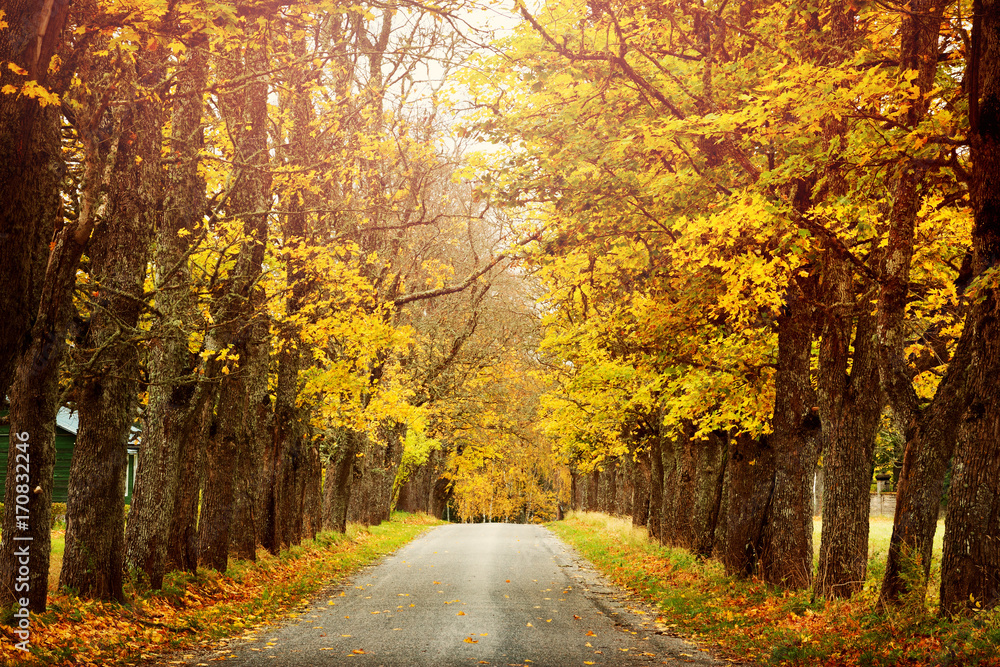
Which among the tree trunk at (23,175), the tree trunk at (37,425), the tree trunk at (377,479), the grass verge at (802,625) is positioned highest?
the tree trunk at (23,175)

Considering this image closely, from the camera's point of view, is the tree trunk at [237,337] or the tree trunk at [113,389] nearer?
the tree trunk at [113,389]

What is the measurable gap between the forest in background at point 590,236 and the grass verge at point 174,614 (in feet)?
1.65

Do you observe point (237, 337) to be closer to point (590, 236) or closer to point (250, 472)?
point (250, 472)

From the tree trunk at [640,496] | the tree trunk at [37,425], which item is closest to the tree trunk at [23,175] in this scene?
the tree trunk at [37,425]

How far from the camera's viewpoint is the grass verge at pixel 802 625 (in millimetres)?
8055

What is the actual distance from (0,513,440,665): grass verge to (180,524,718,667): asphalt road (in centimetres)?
66

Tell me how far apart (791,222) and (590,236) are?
12.5 ft

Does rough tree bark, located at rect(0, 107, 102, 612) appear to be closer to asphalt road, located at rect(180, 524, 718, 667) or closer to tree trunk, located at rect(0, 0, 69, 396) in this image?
asphalt road, located at rect(180, 524, 718, 667)

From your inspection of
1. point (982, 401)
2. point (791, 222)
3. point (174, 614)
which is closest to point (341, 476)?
point (174, 614)

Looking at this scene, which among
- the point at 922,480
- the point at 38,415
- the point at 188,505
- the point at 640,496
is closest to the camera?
the point at 38,415

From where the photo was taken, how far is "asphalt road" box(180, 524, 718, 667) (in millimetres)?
9461

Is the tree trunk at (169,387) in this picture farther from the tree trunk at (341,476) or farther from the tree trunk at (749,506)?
the tree trunk at (341,476)

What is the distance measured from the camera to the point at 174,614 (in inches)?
453

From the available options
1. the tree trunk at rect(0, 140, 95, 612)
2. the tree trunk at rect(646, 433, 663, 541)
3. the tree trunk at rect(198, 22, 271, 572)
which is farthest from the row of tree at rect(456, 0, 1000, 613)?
the tree trunk at rect(646, 433, 663, 541)
